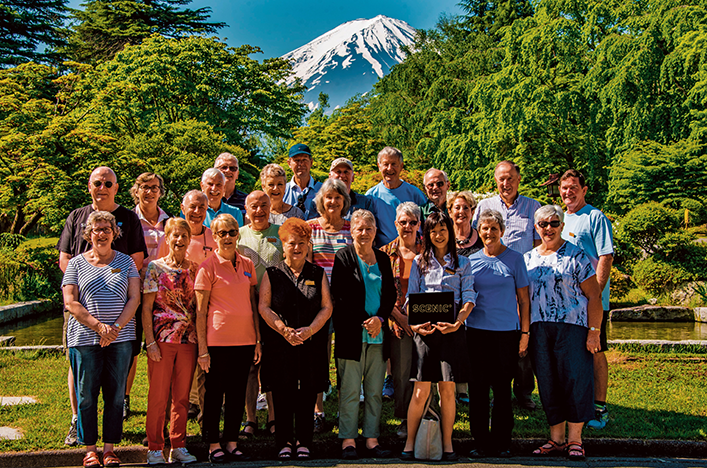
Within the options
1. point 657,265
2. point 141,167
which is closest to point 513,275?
point 657,265

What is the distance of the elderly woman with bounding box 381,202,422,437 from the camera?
474 centimetres

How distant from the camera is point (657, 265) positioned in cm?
1360

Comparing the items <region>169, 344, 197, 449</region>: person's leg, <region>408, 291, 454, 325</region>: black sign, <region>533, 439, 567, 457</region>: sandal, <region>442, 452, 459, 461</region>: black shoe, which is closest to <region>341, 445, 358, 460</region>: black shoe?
<region>442, 452, 459, 461</region>: black shoe

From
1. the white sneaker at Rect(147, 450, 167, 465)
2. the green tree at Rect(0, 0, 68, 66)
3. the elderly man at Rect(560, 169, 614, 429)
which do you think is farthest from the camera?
the green tree at Rect(0, 0, 68, 66)

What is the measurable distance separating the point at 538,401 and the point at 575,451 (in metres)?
1.53

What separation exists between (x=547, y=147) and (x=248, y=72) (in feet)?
49.3

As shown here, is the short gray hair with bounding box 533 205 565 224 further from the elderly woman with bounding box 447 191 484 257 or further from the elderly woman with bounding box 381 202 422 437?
the elderly woman with bounding box 381 202 422 437

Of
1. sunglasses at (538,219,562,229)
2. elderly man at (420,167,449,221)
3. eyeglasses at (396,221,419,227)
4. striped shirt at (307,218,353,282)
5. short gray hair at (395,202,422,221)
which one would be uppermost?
Answer: elderly man at (420,167,449,221)

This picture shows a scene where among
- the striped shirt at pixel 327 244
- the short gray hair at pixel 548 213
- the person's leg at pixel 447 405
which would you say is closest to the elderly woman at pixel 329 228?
the striped shirt at pixel 327 244

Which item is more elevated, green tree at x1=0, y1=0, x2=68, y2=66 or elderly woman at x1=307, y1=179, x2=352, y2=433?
green tree at x1=0, y1=0, x2=68, y2=66

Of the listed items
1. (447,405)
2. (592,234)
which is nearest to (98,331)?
(447,405)

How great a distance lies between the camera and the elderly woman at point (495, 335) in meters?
4.49

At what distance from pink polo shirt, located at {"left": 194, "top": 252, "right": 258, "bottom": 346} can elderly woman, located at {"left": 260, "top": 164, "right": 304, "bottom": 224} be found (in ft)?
3.20

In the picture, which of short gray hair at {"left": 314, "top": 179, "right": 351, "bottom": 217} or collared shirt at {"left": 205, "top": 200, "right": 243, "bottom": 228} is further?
collared shirt at {"left": 205, "top": 200, "right": 243, "bottom": 228}
